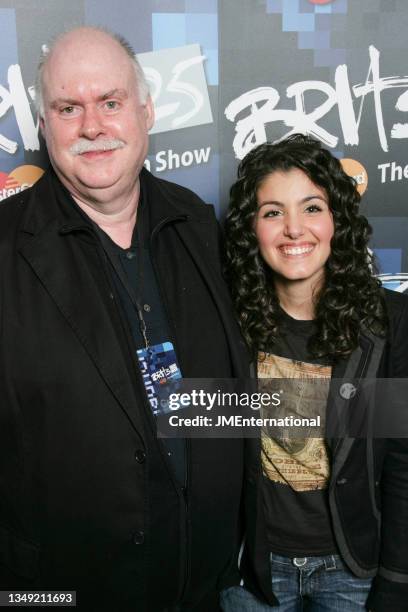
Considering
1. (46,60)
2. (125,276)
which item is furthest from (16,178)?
(125,276)

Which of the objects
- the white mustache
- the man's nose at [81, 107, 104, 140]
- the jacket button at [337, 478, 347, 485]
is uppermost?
the man's nose at [81, 107, 104, 140]

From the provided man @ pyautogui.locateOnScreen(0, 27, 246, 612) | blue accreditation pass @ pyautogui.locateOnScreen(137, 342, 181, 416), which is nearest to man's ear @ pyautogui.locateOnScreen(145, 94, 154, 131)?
man @ pyautogui.locateOnScreen(0, 27, 246, 612)

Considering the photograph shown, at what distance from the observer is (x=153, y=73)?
1.86m

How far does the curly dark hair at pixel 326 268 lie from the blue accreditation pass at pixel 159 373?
20cm

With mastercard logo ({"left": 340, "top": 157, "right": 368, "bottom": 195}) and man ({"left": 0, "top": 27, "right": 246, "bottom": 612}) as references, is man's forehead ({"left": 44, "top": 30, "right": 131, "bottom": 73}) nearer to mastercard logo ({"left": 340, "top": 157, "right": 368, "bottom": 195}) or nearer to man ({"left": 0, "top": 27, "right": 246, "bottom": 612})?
man ({"left": 0, "top": 27, "right": 246, "bottom": 612})

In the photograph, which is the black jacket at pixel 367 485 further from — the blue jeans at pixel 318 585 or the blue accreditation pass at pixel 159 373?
the blue accreditation pass at pixel 159 373

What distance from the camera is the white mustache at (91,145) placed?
144 cm

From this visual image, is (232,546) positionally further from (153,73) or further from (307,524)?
(153,73)

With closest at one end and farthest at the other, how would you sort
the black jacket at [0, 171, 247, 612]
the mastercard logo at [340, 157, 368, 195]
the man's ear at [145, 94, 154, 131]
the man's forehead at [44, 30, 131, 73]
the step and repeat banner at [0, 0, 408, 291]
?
the black jacket at [0, 171, 247, 612]
the man's forehead at [44, 30, 131, 73]
the man's ear at [145, 94, 154, 131]
the step and repeat banner at [0, 0, 408, 291]
the mastercard logo at [340, 157, 368, 195]

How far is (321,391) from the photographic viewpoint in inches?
59.8

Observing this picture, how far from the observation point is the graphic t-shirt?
1.51 metres

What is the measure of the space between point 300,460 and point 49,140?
960 mm

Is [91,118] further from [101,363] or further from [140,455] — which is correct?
[140,455]

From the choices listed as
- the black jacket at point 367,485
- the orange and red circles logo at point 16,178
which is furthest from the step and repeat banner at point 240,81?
the black jacket at point 367,485
